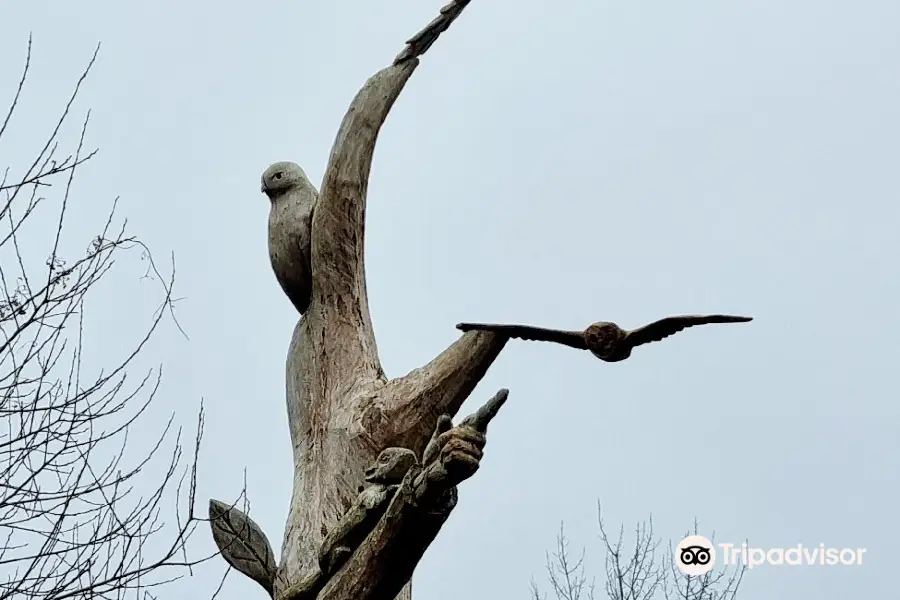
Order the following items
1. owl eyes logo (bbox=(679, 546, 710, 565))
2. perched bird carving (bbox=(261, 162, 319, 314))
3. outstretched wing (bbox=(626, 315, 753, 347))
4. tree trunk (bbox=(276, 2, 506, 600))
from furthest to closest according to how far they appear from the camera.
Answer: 1. owl eyes logo (bbox=(679, 546, 710, 565))
2. perched bird carving (bbox=(261, 162, 319, 314))
3. tree trunk (bbox=(276, 2, 506, 600))
4. outstretched wing (bbox=(626, 315, 753, 347))

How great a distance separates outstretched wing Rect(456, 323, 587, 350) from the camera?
12.7 ft

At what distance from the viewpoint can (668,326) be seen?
12.3ft

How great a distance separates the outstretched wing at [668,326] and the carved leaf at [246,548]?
1533 millimetres

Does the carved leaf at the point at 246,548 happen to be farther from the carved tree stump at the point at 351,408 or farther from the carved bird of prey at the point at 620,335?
Answer: the carved bird of prey at the point at 620,335

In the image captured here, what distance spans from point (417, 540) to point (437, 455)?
0.33 m

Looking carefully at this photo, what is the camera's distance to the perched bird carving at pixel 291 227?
482 cm

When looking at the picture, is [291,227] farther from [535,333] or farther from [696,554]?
[696,554]

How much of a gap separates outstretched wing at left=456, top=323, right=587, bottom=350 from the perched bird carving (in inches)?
35.1

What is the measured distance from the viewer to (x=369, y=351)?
15.2 feet

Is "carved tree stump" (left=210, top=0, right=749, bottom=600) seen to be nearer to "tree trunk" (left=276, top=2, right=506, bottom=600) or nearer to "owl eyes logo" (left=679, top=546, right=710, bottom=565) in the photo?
"tree trunk" (left=276, top=2, right=506, bottom=600)

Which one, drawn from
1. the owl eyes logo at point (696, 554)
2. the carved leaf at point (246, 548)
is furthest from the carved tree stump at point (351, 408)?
the owl eyes logo at point (696, 554)

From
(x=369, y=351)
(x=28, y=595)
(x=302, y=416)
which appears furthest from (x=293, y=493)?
(x=28, y=595)

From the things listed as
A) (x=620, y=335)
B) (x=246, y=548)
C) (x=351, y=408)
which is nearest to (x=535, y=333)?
(x=620, y=335)

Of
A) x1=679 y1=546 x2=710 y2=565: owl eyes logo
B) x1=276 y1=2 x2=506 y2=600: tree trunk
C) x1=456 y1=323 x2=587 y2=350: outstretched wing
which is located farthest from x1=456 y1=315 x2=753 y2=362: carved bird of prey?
x1=679 y1=546 x2=710 y2=565: owl eyes logo
